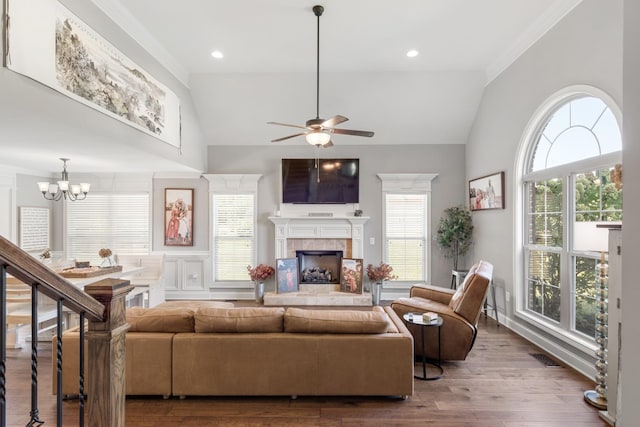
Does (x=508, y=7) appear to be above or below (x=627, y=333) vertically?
above

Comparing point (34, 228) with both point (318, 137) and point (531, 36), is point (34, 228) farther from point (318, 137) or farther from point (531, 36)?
point (531, 36)

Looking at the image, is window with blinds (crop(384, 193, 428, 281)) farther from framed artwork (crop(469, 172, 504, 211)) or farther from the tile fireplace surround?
framed artwork (crop(469, 172, 504, 211))

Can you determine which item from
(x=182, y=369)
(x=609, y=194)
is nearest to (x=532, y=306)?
(x=609, y=194)

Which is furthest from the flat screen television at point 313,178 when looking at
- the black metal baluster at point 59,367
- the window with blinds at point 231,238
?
the black metal baluster at point 59,367

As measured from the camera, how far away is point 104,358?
1.30 m

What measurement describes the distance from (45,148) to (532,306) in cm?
622

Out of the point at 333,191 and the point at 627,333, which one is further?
the point at 333,191

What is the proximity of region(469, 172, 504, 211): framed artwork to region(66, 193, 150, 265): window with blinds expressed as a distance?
5941 millimetres

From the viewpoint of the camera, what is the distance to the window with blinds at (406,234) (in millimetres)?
6016

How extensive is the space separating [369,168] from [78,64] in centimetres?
449

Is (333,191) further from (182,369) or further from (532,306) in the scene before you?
(182,369)

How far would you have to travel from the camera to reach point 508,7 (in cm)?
344

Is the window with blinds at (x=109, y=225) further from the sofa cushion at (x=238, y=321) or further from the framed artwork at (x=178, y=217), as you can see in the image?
the sofa cushion at (x=238, y=321)

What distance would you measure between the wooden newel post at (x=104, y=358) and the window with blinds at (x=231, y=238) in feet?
15.3
